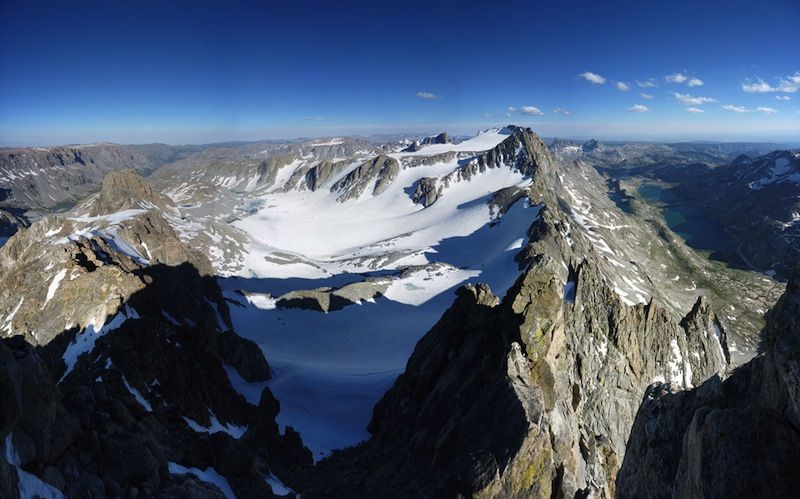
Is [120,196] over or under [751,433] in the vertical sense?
under

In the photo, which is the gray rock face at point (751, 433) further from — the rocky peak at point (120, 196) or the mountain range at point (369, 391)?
the rocky peak at point (120, 196)

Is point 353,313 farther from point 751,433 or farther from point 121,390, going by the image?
point 751,433

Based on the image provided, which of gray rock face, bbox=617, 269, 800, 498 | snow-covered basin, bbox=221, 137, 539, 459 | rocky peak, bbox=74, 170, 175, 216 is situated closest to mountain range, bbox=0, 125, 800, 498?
gray rock face, bbox=617, 269, 800, 498

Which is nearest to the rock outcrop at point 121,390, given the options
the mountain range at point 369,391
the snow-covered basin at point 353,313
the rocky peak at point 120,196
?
the mountain range at point 369,391

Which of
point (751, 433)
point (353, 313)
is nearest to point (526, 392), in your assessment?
point (751, 433)

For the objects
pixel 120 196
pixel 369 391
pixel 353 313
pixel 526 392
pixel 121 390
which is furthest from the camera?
pixel 120 196

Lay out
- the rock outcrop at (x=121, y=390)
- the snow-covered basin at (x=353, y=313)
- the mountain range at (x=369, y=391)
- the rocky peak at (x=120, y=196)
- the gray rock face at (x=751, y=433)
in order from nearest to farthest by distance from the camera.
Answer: the gray rock face at (x=751, y=433), the mountain range at (x=369, y=391), the rock outcrop at (x=121, y=390), the snow-covered basin at (x=353, y=313), the rocky peak at (x=120, y=196)

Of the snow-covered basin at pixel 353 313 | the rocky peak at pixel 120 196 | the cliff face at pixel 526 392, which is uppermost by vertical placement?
the rocky peak at pixel 120 196
